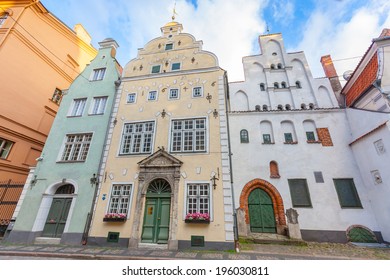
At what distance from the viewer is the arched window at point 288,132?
40.1 ft

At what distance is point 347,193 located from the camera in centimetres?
1052

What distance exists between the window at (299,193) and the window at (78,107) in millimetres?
15202

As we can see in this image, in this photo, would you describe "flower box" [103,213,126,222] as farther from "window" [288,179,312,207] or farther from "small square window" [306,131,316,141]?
"small square window" [306,131,316,141]

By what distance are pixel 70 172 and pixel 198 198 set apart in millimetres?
8004

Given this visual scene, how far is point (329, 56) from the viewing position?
659 inches

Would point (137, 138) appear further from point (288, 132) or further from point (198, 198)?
point (288, 132)

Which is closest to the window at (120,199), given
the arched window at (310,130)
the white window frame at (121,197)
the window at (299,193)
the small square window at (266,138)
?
the white window frame at (121,197)

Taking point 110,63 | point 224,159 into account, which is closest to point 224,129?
point 224,159

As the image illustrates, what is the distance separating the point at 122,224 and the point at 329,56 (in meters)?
22.0

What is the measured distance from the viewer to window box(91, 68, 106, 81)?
14116 mm

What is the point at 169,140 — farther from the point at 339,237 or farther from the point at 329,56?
the point at 329,56

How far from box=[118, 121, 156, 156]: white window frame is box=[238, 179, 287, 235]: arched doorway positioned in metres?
6.69

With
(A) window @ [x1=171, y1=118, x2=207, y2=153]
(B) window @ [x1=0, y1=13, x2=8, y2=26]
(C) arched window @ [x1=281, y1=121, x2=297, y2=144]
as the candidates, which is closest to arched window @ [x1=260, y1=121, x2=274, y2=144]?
(C) arched window @ [x1=281, y1=121, x2=297, y2=144]

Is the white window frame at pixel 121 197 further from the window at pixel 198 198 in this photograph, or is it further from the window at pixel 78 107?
the window at pixel 78 107
